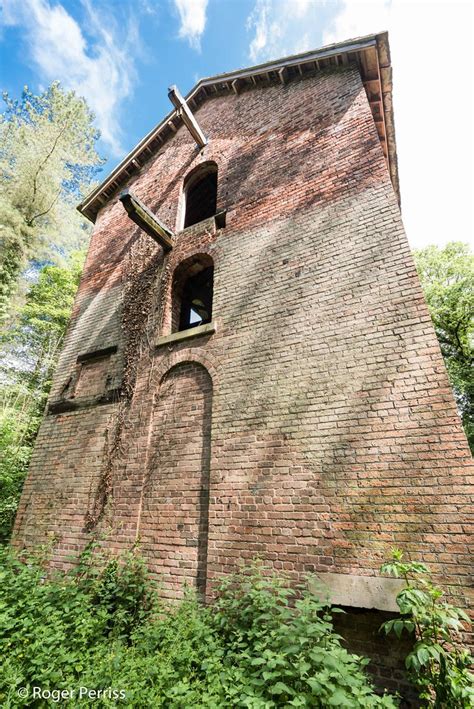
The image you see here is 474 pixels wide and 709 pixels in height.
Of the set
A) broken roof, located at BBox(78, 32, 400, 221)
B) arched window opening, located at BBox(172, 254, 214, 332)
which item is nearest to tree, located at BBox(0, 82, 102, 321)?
broken roof, located at BBox(78, 32, 400, 221)

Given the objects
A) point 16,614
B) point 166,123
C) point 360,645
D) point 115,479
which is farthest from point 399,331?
point 166,123

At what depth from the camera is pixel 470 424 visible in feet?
46.8

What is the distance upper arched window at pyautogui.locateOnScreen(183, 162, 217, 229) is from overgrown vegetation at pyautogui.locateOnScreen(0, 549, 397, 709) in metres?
7.06

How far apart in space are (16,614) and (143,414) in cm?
275

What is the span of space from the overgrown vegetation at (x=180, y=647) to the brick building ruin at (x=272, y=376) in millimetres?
355

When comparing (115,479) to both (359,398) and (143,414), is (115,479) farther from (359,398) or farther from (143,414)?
(359,398)

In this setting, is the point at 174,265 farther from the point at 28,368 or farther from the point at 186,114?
the point at 28,368

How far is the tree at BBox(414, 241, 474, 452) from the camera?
15117 mm

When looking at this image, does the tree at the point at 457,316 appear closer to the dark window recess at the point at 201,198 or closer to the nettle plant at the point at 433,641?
the dark window recess at the point at 201,198

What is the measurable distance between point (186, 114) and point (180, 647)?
8.52 metres

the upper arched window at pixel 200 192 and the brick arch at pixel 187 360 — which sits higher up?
the upper arched window at pixel 200 192

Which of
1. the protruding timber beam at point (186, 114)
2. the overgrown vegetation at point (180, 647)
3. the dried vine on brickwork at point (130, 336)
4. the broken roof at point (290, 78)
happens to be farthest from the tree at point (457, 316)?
the overgrown vegetation at point (180, 647)

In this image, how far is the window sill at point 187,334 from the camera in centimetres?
525

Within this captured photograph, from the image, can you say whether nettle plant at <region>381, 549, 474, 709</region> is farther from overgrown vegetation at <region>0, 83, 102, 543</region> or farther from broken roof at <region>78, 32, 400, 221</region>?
overgrown vegetation at <region>0, 83, 102, 543</region>
